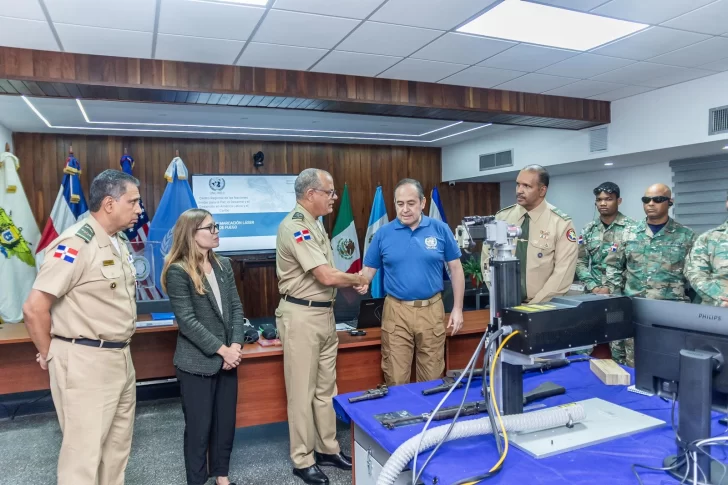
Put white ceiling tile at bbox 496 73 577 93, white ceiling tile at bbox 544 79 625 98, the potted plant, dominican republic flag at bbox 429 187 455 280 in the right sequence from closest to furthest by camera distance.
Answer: white ceiling tile at bbox 496 73 577 93 < white ceiling tile at bbox 544 79 625 98 < the potted plant < dominican republic flag at bbox 429 187 455 280

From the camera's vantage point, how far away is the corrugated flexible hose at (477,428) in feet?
4.38

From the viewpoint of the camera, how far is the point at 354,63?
3814mm

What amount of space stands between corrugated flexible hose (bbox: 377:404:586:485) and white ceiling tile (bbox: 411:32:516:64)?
2.51m

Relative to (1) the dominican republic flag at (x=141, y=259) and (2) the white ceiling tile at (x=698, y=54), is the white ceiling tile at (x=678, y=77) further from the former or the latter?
(1) the dominican republic flag at (x=141, y=259)

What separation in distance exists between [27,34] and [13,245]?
2.64 m

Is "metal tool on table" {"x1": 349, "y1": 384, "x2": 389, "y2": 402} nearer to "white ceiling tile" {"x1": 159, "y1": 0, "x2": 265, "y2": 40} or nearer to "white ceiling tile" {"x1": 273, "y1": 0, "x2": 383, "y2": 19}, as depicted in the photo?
"white ceiling tile" {"x1": 273, "y1": 0, "x2": 383, "y2": 19}

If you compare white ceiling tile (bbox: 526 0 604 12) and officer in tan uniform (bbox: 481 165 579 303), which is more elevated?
white ceiling tile (bbox: 526 0 604 12)

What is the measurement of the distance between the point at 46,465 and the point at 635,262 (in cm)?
405

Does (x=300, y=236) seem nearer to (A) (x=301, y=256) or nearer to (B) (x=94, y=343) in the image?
(A) (x=301, y=256)

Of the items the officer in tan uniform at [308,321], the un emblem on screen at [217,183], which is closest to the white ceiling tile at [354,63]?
the officer in tan uniform at [308,321]

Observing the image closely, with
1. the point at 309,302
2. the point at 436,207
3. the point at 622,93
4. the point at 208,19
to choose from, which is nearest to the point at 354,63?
the point at 208,19

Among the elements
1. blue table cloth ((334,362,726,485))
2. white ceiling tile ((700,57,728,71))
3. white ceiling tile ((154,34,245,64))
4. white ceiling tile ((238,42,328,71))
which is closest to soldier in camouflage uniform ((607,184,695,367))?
white ceiling tile ((700,57,728,71))

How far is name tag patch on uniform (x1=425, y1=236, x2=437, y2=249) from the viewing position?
290cm

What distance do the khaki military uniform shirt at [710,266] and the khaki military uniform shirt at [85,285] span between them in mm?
3214
